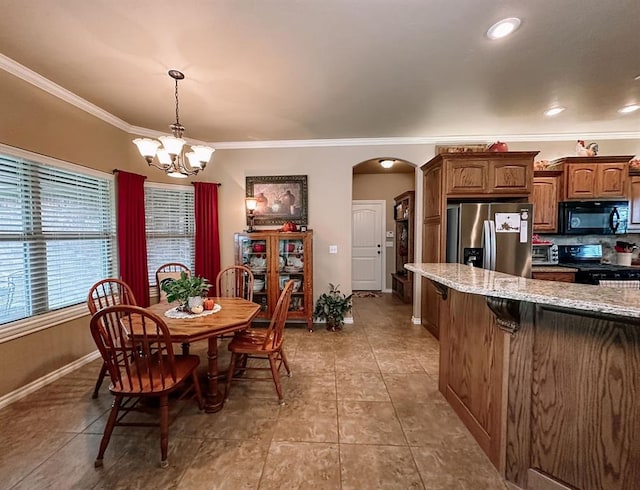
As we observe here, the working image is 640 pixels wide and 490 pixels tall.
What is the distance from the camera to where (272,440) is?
5.98ft

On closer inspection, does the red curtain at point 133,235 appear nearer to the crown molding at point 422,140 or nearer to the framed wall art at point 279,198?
the crown molding at point 422,140

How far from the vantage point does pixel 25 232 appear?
238 centimetres

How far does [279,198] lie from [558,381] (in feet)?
11.9

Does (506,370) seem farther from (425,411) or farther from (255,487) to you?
(255,487)

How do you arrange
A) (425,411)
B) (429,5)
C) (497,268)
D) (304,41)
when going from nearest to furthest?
(429,5), (304,41), (425,411), (497,268)

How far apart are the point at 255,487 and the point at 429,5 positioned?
297 centimetres

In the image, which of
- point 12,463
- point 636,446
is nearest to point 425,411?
point 636,446

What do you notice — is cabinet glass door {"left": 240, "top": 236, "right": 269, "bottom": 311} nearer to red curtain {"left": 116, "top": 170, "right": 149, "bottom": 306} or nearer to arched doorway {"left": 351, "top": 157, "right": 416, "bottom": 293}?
red curtain {"left": 116, "top": 170, "right": 149, "bottom": 306}

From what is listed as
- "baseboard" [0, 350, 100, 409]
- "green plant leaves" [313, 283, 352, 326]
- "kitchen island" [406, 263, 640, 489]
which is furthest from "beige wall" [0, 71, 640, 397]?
"kitchen island" [406, 263, 640, 489]

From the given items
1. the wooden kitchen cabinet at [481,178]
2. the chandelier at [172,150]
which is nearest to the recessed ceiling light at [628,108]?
the wooden kitchen cabinet at [481,178]

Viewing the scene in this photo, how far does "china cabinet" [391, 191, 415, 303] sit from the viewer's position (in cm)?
511

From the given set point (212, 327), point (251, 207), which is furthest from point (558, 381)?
point (251, 207)

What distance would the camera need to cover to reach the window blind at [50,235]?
2273mm

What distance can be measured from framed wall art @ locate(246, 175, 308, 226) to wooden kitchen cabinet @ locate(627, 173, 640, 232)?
433 centimetres
